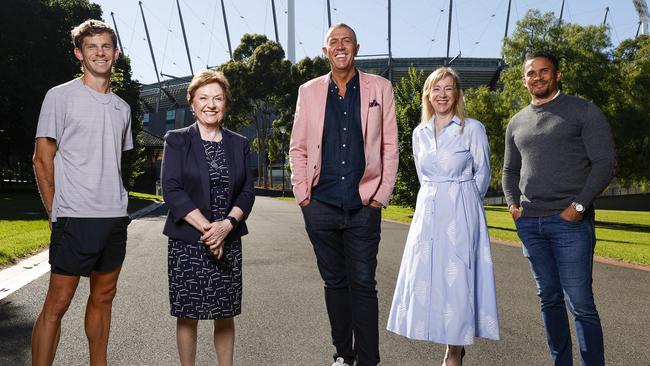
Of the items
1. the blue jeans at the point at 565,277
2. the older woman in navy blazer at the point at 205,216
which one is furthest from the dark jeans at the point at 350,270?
the blue jeans at the point at 565,277

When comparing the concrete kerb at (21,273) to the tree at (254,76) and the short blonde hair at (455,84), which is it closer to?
the short blonde hair at (455,84)

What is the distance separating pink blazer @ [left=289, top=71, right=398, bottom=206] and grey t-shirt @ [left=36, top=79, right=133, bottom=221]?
1.18 m

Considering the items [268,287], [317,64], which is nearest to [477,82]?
[317,64]

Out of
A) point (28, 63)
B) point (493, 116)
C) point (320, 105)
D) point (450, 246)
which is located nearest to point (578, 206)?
point (450, 246)

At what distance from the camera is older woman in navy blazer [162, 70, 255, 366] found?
3311mm

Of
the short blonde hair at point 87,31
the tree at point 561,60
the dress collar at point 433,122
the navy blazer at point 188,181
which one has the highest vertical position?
the tree at point 561,60

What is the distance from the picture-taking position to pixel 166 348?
448 centimetres

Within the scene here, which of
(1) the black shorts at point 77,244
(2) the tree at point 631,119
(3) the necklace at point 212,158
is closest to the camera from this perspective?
(1) the black shorts at point 77,244

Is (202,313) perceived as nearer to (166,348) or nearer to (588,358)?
(166,348)

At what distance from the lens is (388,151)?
3.85 m

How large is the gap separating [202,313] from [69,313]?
3.06 meters

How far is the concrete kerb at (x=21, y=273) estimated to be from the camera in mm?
6934

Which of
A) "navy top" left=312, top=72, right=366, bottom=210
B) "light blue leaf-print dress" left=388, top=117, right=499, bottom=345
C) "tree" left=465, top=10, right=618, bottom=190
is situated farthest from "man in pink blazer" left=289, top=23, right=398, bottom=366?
"tree" left=465, top=10, right=618, bottom=190

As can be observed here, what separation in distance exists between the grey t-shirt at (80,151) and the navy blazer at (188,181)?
0.30 m
